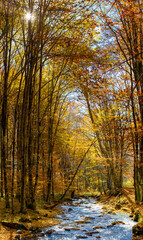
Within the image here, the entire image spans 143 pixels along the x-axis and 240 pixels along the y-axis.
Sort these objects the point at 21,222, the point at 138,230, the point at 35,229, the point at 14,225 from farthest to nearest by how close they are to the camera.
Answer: the point at 21,222
the point at 35,229
the point at 14,225
the point at 138,230

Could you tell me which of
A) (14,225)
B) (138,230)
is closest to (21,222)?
(14,225)

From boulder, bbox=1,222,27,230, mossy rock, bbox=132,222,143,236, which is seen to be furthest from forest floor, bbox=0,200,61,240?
mossy rock, bbox=132,222,143,236

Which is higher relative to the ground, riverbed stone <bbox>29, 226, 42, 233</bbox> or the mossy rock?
the mossy rock

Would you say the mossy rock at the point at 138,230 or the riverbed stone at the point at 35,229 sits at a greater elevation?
the mossy rock at the point at 138,230

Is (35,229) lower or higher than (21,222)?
lower

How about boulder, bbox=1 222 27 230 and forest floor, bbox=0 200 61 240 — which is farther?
boulder, bbox=1 222 27 230

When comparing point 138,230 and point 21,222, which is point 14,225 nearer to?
point 21,222

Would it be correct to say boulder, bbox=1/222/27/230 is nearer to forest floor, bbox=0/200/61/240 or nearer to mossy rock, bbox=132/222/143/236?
forest floor, bbox=0/200/61/240

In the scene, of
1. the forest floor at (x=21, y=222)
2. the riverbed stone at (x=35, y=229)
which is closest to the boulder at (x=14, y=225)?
the forest floor at (x=21, y=222)

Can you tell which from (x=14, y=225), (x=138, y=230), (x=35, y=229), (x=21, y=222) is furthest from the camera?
(x=21, y=222)

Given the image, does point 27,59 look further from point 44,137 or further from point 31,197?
point 44,137

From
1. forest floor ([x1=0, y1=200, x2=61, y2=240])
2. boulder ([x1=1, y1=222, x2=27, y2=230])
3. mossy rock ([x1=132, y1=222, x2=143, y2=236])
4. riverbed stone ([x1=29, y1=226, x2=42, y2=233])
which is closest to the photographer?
forest floor ([x1=0, y1=200, x2=61, y2=240])

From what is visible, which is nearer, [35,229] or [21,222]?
[35,229]

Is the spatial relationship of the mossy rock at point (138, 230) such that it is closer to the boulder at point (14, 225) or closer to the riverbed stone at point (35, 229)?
the riverbed stone at point (35, 229)
